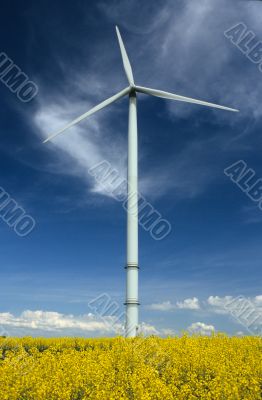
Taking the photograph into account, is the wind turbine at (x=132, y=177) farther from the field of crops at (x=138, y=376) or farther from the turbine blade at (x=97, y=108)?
the field of crops at (x=138, y=376)

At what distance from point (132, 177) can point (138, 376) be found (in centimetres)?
1466

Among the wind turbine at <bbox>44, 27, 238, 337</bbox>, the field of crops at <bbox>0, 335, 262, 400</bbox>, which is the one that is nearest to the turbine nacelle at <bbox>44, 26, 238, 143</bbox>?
the wind turbine at <bbox>44, 27, 238, 337</bbox>

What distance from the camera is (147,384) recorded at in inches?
452

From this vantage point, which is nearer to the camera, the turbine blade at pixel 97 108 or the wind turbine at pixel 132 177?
the wind turbine at pixel 132 177

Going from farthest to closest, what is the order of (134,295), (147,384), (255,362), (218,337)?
(134,295) → (218,337) → (255,362) → (147,384)

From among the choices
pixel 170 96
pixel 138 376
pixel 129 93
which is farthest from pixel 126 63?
pixel 138 376

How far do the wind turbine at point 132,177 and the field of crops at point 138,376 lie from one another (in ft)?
19.8

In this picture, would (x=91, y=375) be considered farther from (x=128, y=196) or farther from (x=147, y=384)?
(x=128, y=196)

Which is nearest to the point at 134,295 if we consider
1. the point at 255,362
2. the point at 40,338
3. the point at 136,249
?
the point at 136,249

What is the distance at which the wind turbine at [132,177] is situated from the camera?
2250cm

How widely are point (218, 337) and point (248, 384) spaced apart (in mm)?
9376

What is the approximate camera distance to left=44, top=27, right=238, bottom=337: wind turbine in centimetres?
2250

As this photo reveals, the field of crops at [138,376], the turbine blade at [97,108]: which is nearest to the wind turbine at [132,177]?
the turbine blade at [97,108]

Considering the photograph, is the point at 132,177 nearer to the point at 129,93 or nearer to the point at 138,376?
the point at 129,93
